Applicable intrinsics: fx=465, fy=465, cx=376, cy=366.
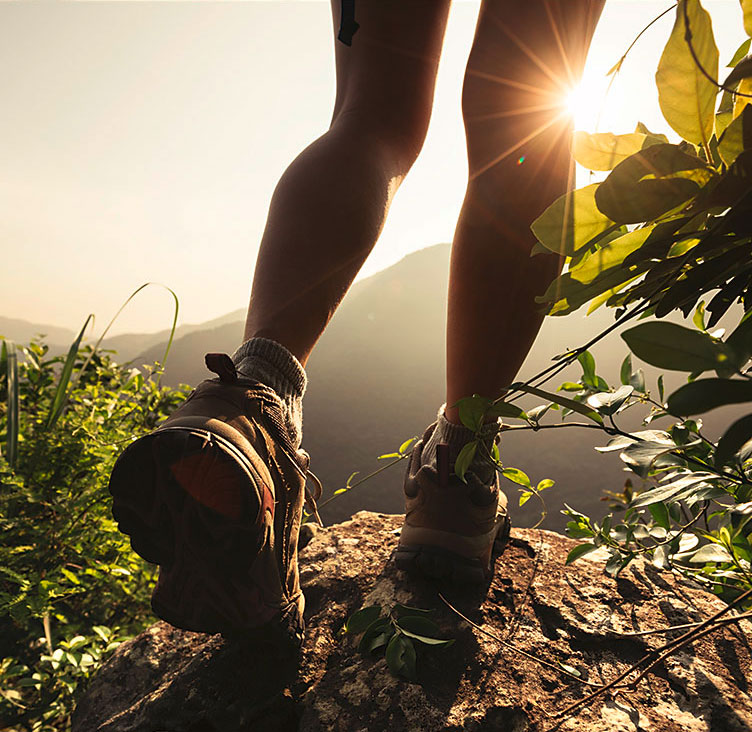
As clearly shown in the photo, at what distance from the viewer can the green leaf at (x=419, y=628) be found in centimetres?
77

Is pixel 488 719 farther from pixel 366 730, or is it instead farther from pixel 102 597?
pixel 102 597

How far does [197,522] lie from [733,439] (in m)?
0.66

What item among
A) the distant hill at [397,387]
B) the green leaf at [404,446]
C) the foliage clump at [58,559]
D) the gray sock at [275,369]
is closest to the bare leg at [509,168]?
the green leaf at [404,446]

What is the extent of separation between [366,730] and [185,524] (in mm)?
405

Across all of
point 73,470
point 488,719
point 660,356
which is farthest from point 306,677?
point 73,470

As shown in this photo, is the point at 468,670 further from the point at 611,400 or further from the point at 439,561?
the point at 611,400

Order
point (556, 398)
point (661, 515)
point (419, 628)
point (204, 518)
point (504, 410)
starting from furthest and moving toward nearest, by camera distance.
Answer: point (661, 515), point (419, 628), point (204, 518), point (504, 410), point (556, 398)

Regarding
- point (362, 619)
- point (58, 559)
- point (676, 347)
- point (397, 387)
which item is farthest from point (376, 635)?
point (397, 387)

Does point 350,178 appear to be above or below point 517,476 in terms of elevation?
above

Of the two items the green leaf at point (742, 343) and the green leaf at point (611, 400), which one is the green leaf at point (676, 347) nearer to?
the green leaf at point (742, 343)

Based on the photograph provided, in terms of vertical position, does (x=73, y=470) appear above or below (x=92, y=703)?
above

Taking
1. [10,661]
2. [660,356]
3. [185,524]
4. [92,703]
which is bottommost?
[10,661]

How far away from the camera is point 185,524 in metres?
0.70

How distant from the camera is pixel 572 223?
0.30 meters
